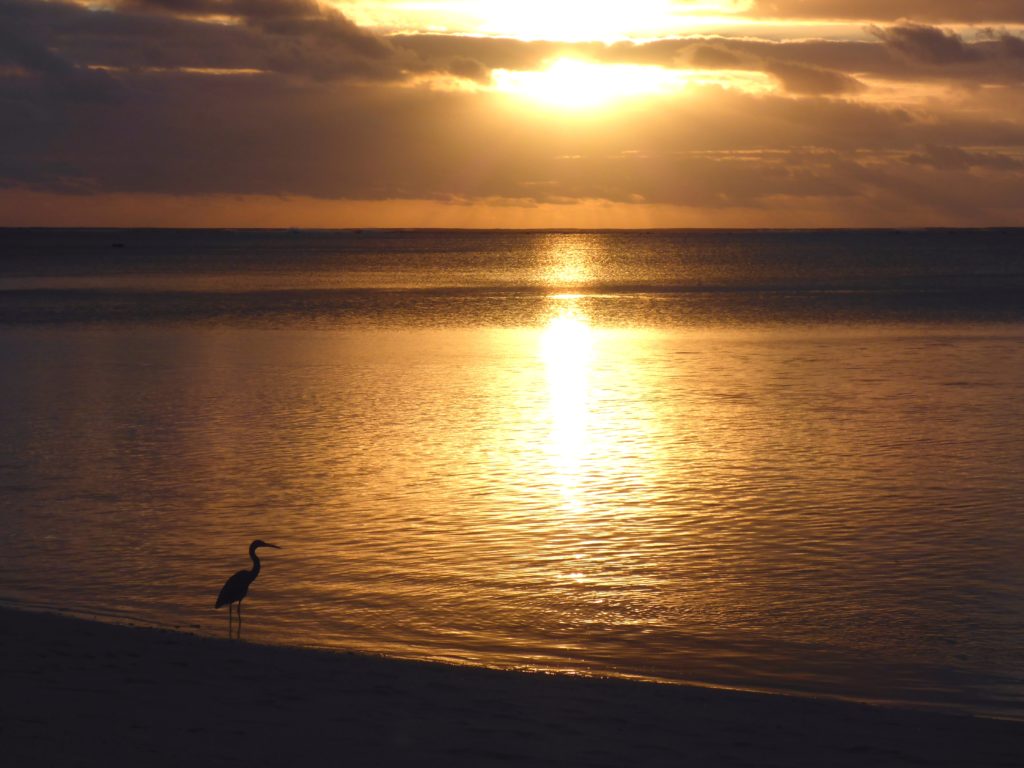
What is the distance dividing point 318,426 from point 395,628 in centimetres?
1403

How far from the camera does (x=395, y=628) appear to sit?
1329cm

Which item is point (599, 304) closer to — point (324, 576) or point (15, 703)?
point (324, 576)

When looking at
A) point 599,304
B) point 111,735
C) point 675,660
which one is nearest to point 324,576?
point 675,660

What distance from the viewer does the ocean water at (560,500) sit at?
43.1ft

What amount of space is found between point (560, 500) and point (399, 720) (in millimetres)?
9413

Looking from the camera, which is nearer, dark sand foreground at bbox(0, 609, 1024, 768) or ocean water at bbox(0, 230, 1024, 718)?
dark sand foreground at bbox(0, 609, 1024, 768)

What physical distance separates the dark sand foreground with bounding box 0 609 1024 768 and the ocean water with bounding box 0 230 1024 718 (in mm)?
1083

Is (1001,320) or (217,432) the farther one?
(1001,320)

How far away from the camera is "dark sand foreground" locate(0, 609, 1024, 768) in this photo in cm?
916

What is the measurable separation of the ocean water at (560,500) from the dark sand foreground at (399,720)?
1.08 metres

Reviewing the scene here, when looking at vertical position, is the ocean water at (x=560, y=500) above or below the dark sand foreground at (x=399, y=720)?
above

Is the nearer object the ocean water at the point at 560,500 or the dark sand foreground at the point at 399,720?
the dark sand foreground at the point at 399,720

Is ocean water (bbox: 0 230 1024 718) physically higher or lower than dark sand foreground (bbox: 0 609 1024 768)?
higher

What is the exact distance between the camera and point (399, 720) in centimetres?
992
